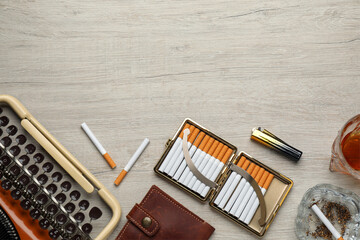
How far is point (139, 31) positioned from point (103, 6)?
14 cm

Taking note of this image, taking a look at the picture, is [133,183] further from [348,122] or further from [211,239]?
[348,122]

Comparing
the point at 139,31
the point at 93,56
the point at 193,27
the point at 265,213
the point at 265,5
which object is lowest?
the point at 265,213

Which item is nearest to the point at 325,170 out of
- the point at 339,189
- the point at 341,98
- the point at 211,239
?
the point at 339,189

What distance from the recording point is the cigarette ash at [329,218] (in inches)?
46.9

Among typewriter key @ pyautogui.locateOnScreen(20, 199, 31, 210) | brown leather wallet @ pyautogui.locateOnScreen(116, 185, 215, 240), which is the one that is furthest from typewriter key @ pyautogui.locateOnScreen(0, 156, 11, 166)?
brown leather wallet @ pyautogui.locateOnScreen(116, 185, 215, 240)

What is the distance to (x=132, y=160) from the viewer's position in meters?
1.23

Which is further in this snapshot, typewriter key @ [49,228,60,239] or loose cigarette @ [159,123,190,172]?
loose cigarette @ [159,123,190,172]

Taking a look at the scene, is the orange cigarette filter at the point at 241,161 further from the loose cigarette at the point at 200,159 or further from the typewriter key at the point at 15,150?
the typewriter key at the point at 15,150

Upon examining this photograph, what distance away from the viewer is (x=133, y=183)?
1231 millimetres

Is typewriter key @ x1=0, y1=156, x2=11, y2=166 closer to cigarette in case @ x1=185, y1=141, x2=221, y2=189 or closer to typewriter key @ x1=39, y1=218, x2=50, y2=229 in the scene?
typewriter key @ x1=39, y1=218, x2=50, y2=229

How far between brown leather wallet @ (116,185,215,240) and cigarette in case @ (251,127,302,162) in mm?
296

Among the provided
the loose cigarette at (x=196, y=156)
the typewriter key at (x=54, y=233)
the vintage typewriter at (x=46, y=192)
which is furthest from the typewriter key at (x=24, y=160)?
the loose cigarette at (x=196, y=156)

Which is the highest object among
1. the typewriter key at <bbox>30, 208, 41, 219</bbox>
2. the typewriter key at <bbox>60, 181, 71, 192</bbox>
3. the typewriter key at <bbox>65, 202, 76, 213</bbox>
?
the typewriter key at <bbox>60, 181, 71, 192</bbox>

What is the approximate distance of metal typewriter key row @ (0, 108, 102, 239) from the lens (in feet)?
3.63
